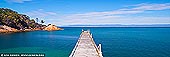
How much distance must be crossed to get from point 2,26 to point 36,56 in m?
104

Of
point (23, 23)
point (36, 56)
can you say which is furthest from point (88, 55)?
point (23, 23)

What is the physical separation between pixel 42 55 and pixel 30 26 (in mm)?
141290

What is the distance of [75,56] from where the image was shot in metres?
31.4

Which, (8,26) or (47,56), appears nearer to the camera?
(47,56)

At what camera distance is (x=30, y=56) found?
3969 cm

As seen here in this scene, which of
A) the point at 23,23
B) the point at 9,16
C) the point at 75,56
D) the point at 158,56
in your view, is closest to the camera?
the point at 75,56

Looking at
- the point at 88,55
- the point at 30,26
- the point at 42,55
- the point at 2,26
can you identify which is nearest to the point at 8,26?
the point at 2,26

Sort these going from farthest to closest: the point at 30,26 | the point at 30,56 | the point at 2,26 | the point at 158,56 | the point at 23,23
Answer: the point at 30,26, the point at 23,23, the point at 2,26, the point at 158,56, the point at 30,56

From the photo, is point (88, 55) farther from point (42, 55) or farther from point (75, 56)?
point (42, 55)

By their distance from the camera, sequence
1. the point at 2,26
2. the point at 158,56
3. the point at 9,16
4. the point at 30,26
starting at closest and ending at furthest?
1. the point at 158,56
2. the point at 2,26
3. the point at 9,16
4. the point at 30,26

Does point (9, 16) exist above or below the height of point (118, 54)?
above

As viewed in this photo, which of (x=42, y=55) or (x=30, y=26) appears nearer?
(x=42, y=55)

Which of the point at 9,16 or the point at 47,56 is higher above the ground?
the point at 9,16

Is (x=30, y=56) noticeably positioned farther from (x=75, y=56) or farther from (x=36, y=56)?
(x=75, y=56)
